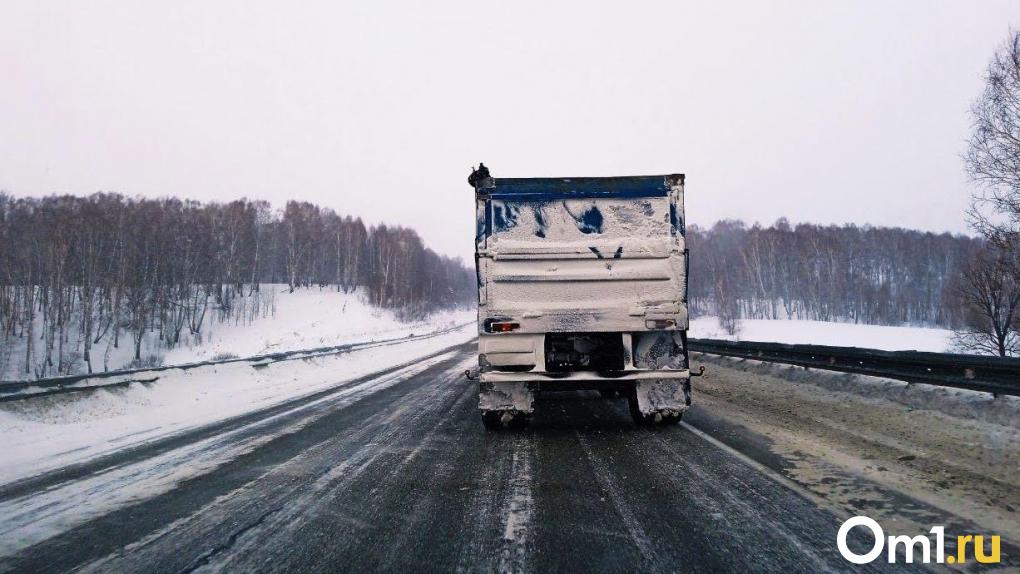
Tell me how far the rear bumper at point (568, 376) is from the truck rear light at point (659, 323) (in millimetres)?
552

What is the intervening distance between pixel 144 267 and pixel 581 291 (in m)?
46.8

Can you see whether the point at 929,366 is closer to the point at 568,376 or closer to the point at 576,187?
the point at 568,376

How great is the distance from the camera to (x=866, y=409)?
7.32 m

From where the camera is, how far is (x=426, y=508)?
352 centimetres

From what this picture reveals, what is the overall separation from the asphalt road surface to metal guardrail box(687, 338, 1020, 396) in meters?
4.34

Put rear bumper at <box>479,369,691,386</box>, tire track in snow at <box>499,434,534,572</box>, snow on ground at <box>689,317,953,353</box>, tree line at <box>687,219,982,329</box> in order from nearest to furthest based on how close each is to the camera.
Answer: tire track in snow at <box>499,434,534,572</box> → rear bumper at <box>479,369,691,386</box> → snow on ground at <box>689,317,953,353</box> → tree line at <box>687,219,982,329</box>

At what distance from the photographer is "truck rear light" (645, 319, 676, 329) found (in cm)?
566

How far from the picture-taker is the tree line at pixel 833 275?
60.1m

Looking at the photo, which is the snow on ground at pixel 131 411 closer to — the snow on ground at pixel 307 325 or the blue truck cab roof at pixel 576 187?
the blue truck cab roof at pixel 576 187

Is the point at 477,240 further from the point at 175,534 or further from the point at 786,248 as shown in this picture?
the point at 786,248

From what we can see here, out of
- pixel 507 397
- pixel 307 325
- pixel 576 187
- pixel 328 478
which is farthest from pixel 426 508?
pixel 307 325

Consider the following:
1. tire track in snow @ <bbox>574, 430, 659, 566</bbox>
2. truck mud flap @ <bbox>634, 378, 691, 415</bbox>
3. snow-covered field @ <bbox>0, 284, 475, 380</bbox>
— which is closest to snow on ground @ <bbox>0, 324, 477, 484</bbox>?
tire track in snow @ <bbox>574, 430, 659, 566</bbox>

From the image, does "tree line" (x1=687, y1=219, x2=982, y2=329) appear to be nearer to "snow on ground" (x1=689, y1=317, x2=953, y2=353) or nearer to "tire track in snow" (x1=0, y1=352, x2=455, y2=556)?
"snow on ground" (x1=689, y1=317, x2=953, y2=353)

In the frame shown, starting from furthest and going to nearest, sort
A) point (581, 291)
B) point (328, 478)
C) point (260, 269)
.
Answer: point (260, 269)
point (581, 291)
point (328, 478)
